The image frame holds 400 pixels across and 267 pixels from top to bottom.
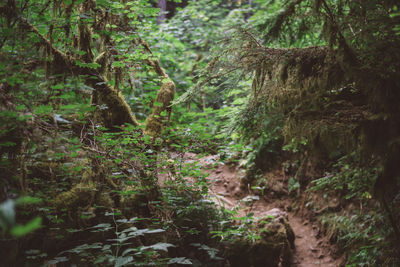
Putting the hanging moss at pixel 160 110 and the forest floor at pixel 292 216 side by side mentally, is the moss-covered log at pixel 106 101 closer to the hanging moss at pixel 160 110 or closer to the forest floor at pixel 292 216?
the hanging moss at pixel 160 110

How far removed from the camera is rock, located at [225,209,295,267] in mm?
5188

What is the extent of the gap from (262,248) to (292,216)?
6.71 ft

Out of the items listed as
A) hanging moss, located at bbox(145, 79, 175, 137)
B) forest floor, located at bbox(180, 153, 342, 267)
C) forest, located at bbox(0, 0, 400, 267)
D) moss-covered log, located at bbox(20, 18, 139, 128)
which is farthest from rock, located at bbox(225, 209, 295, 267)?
moss-covered log, located at bbox(20, 18, 139, 128)

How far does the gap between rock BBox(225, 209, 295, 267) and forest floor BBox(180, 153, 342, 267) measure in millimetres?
489

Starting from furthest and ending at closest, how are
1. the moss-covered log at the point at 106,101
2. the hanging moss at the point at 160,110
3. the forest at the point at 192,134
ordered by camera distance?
the hanging moss at the point at 160,110 → the moss-covered log at the point at 106,101 → the forest at the point at 192,134

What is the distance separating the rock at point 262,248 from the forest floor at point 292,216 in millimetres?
489

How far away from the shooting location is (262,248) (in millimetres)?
5293

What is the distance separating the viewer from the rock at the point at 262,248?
5188 mm

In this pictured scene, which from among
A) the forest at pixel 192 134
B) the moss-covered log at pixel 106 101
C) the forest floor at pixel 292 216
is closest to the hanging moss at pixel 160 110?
the forest at pixel 192 134

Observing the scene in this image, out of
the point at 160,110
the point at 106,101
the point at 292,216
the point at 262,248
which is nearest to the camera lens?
the point at 106,101

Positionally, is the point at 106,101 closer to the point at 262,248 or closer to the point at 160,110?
the point at 160,110

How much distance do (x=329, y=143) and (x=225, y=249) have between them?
11.2 feet

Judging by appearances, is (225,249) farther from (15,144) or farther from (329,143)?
(15,144)

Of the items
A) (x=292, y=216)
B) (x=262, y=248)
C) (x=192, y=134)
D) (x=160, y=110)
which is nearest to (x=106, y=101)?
(x=160, y=110)
